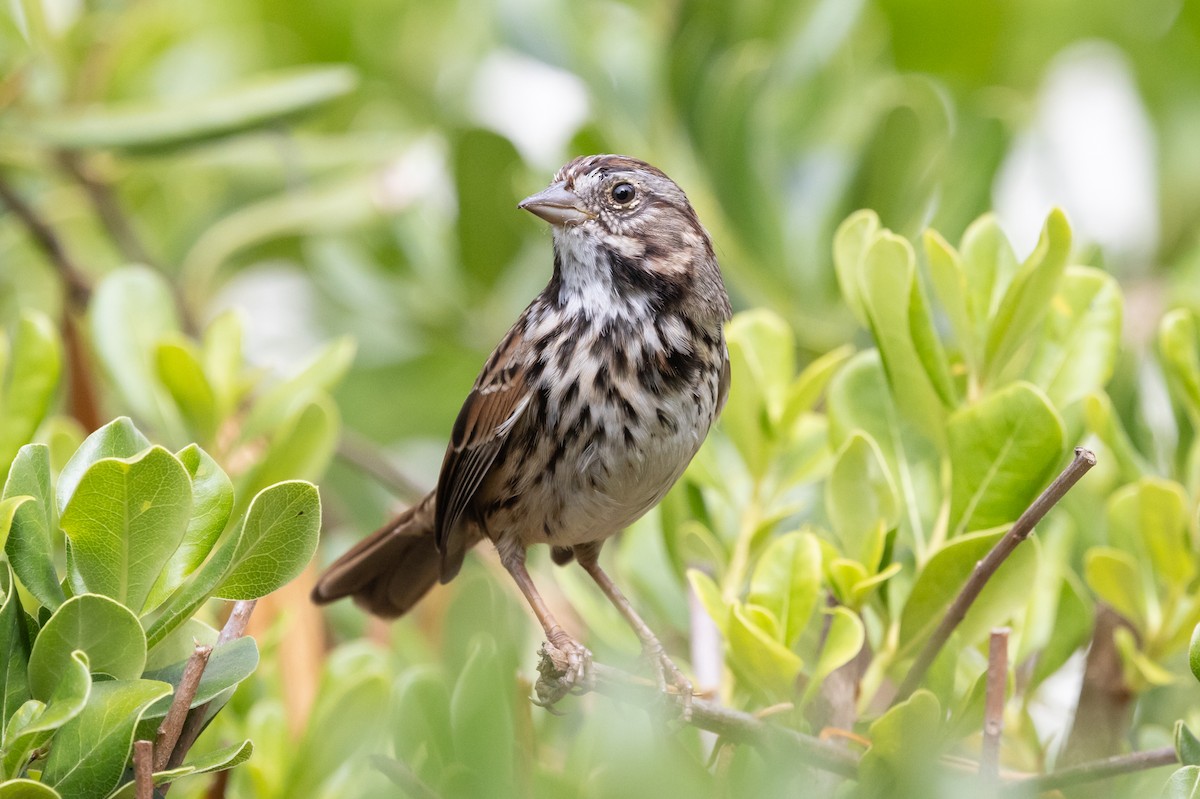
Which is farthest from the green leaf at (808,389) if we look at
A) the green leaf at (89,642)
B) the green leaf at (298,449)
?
the green leaf at (89,642)

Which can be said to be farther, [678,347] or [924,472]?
[678,347]

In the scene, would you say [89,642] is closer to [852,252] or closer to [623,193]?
[852,252]

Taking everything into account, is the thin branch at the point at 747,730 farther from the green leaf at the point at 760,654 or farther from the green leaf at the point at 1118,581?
the green leaf at the point at 1118,581

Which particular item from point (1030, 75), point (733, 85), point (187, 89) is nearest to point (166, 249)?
point (187, 89)

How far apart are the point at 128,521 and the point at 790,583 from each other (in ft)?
3.63

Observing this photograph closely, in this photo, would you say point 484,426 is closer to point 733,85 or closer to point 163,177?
point 733,85

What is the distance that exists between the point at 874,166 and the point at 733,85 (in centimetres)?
39

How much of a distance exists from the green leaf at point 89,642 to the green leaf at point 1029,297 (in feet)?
4.88

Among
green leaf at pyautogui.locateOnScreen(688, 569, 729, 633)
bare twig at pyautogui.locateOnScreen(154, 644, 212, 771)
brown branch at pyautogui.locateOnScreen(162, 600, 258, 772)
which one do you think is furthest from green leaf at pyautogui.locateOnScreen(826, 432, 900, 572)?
bare twig at pyautogui.locateOnScreen(154, 644, 212, 771)

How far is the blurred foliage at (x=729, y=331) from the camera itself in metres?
2.30

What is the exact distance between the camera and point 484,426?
10.5 ft

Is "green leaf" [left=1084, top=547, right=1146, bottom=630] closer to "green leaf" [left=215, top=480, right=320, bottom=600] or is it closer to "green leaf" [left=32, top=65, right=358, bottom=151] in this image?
"green leaf" [left=215, top=480, right=320, bottom=600]

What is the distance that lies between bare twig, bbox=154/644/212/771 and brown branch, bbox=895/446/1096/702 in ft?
3.53

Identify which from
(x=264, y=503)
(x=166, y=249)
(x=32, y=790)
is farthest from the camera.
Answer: (x=166, y=249)
